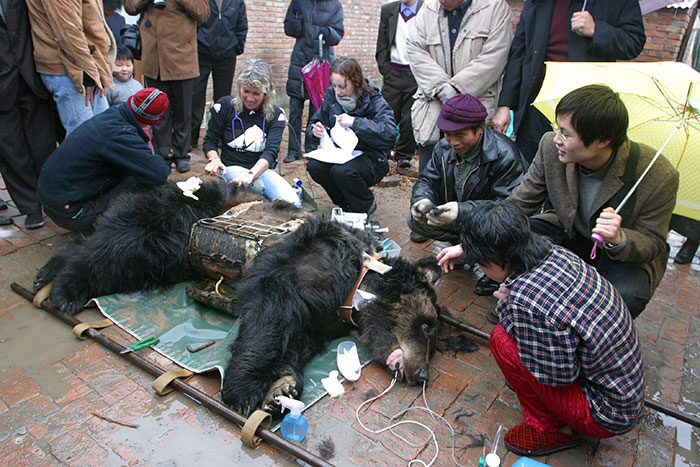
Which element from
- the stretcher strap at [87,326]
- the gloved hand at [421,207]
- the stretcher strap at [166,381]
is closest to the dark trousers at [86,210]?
the stretcher strap at [87,326]

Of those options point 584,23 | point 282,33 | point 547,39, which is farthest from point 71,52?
point 282,33

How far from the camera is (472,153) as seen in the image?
13.3ft

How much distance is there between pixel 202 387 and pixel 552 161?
9.09 feet

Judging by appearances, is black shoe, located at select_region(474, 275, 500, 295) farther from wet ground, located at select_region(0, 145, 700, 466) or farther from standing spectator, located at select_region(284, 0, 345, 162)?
standing spectator, located at select_region(284, 0, 345, 162)

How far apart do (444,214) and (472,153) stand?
773 mm

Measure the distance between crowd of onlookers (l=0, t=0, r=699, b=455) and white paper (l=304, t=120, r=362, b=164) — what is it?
4 cm

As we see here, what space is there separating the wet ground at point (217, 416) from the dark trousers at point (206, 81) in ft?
→ 13.0

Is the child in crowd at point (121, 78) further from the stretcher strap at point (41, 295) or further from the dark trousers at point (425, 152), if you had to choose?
the dark trousers at point (425, 152)

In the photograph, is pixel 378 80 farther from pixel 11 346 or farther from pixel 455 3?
pixel 11 346

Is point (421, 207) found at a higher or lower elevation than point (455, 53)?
lower

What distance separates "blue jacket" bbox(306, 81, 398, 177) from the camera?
4.88m

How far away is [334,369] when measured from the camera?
3088 millimetres

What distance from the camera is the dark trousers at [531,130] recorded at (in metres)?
4.68

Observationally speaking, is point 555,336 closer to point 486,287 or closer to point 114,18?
point 486,287
